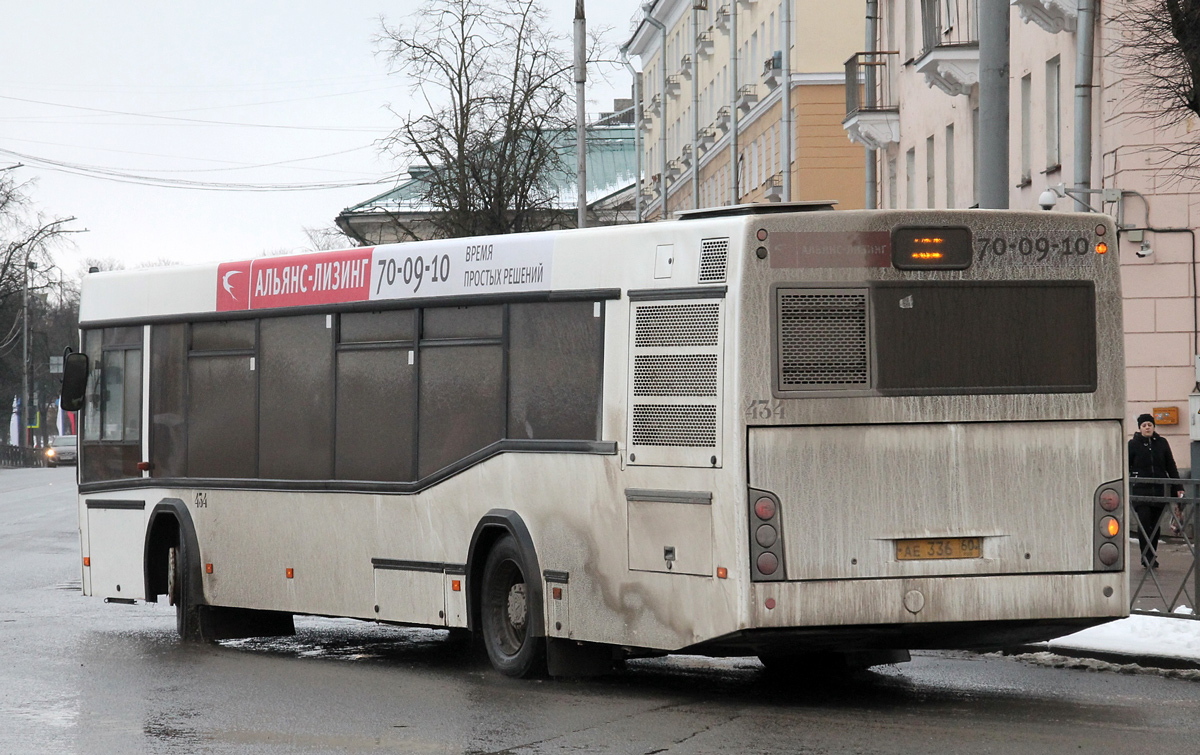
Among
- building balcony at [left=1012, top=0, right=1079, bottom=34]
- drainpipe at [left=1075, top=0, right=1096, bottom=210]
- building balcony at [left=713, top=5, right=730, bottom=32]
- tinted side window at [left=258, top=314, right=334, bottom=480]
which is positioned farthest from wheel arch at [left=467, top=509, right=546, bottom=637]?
building balcony at [left=713, top=5, right=730, bottom=32]

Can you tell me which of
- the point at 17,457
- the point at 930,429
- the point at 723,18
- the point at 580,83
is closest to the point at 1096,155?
the point at 580,83

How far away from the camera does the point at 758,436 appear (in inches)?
392

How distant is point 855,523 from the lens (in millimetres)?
10031

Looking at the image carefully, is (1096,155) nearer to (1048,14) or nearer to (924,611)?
(1048,14)

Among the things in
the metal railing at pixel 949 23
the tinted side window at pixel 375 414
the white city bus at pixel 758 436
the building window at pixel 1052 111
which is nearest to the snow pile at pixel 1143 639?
the white city bus at pixel 758 436

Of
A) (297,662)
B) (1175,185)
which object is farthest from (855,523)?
(1175,185)

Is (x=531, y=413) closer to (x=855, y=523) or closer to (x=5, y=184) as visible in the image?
(x=855, y=523)

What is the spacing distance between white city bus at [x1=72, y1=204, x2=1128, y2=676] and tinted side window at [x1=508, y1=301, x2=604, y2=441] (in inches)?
0.8

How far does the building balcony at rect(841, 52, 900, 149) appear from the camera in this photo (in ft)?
134

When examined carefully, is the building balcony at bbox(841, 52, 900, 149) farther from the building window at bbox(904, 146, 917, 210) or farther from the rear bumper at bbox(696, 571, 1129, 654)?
the rear bumper at bbox(696, 571, 1129, 654)

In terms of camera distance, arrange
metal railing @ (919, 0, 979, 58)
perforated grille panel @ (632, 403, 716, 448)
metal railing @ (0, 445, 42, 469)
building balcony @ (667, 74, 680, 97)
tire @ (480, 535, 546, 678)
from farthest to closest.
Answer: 1. metal railing @ (0, 445, 42, 469)
2. building balcony @ (667, 74, 680, 97)
3. metal railing @ (919, 0, 979, 58)
4. tire @ (480, 535, 546, 678)
5. perforated grille panel @ (632, 403, 716, 448)

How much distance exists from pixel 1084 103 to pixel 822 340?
10.3 m

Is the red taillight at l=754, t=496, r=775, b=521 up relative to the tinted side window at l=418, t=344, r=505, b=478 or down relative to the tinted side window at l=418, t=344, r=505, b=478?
down

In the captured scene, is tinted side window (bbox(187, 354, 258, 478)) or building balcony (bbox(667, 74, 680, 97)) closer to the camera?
tinted side window (bbox(187, 354, 258, 478))
